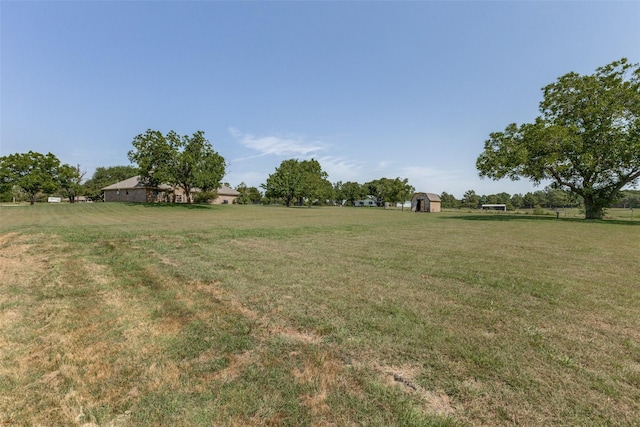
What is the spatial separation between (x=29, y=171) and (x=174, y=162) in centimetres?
3008


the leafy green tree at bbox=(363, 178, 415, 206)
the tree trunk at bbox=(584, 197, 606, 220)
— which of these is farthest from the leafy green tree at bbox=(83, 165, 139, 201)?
the tree trunk at bbox=(584, 197, 606, 220)

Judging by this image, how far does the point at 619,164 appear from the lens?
24.2 m

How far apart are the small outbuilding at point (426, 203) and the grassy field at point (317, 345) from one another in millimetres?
48163

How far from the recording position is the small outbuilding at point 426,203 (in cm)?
5316

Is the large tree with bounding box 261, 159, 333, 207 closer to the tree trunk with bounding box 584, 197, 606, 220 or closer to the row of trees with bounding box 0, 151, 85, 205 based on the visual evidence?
the row of trees with bounding box 0, 151, 85, 205

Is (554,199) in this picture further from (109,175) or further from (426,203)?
(109,175)

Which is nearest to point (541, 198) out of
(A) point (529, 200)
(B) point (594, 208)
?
(A) point (529, 200)

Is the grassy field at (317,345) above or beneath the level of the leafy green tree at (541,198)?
beneath

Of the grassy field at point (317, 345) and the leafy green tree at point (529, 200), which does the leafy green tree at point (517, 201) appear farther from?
the grassy field at point (317, 345)

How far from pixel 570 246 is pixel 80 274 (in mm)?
15747

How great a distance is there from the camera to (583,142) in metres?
24.8

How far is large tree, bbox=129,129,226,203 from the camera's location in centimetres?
3819

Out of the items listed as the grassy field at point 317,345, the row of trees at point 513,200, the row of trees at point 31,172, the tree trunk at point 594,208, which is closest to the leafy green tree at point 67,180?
the row of trees at point 31,172

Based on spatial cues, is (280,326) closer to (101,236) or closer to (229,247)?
(229,247)
